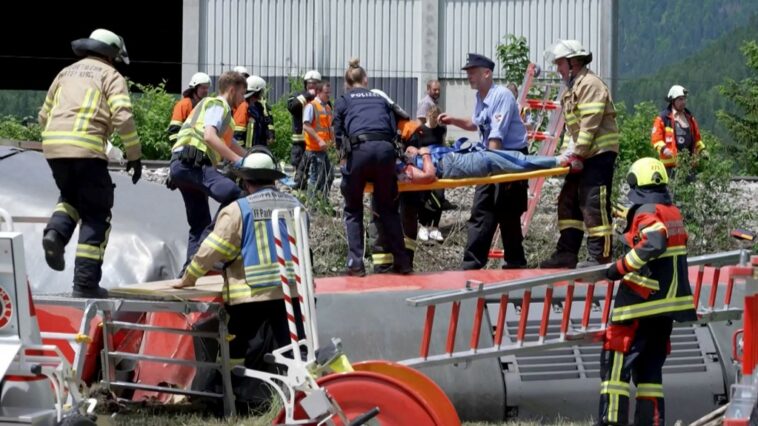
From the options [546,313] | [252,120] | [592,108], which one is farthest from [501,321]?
[252,120]

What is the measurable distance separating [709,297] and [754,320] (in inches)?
78.6

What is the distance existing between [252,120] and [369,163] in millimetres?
3987

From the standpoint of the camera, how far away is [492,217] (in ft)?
33.8

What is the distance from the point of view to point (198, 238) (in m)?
10.1

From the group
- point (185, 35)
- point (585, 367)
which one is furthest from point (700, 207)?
point (185, 35)

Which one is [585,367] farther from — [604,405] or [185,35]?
[185,35]

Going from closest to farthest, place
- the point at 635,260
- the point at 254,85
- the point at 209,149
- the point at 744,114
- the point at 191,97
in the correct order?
the point at 635,260 → the point at 209,149 → the point at 191,97 → the point at 254,85 → the point at 744,114

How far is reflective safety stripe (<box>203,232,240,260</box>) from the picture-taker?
26.5 ft

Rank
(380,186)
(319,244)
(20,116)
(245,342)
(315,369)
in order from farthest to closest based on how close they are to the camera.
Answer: (20,116) → (319,244) → (380,186) → (245,342) → (315,369)

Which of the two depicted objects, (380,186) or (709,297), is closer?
(709,297)

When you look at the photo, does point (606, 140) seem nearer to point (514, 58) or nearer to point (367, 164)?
point (367, 164)

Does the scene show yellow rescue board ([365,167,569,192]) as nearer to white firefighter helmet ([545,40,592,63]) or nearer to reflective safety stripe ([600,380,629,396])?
white firefighter helmet ([545,40,592,63])

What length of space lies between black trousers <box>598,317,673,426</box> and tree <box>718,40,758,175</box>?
13.4 metres

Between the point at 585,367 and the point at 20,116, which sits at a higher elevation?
the point at 20,116
